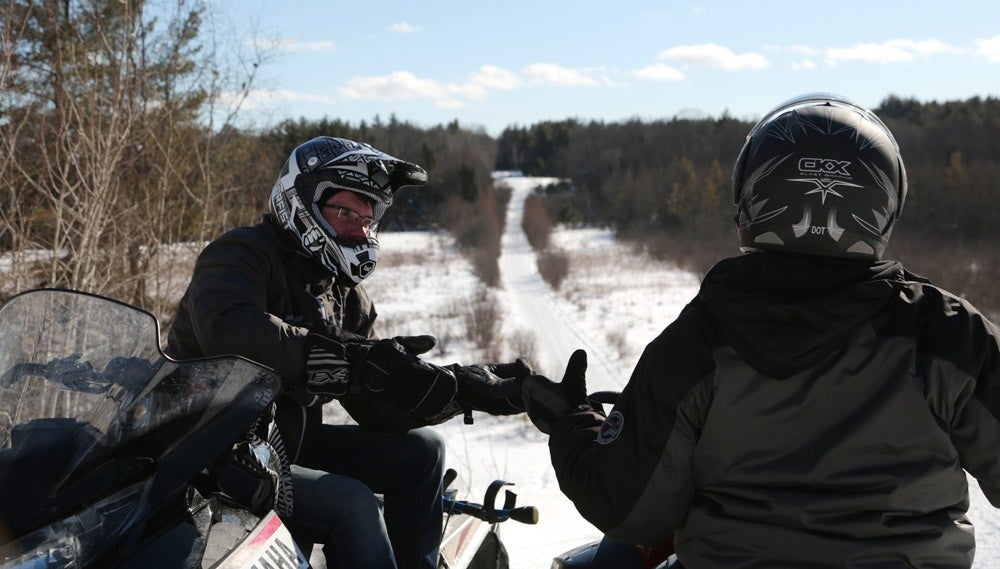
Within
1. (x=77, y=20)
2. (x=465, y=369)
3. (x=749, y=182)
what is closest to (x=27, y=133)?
(x=77, y=20)

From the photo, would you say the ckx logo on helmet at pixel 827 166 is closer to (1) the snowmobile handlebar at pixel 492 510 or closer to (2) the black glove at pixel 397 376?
(2) the black glove at pixel 397 376

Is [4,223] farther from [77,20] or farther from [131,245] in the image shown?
[77,20]

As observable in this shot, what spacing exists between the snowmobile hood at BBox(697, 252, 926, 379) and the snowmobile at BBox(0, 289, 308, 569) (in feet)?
3.58

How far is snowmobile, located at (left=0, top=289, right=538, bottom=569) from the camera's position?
1.50 meters

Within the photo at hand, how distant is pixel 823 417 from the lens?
5.04 ft

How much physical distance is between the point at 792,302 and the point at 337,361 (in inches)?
57.0

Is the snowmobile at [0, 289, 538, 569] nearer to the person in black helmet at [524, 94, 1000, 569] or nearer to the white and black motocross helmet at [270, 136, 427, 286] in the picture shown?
the person in black helmet at [524, 94, 1000, 569]

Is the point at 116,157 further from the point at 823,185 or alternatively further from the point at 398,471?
the point at 823,185

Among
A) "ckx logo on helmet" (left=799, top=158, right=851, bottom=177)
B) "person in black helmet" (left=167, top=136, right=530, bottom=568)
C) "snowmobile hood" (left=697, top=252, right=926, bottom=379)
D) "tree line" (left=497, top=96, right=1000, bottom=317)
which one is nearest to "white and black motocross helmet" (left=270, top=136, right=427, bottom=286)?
"person in black helmet" (left=167, top=136, right=530, bottom=568)

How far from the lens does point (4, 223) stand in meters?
6.05

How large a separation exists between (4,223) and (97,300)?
5007 millimetres

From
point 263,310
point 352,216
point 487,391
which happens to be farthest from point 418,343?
A: point 352,216

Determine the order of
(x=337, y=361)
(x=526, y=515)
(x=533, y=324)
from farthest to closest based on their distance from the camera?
(x=533, y=324)
(x=526, y=515)
(x=337, y=361)

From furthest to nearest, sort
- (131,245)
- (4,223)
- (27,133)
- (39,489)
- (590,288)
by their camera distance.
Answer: (590,288)
(131,245)
(27,133)
(4,223)
(39,489)
